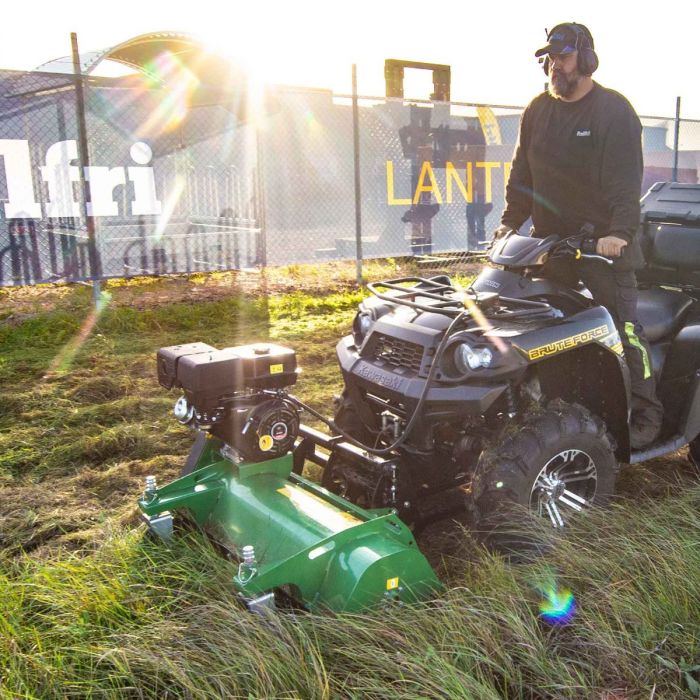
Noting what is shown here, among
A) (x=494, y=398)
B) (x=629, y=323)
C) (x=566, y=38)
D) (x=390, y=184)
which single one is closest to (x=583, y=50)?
(x=566, y=38)

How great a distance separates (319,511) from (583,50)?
2.33 metres

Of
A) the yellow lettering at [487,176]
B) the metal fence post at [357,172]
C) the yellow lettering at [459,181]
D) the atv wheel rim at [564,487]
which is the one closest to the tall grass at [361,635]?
the atv wheel rim at [564,487]

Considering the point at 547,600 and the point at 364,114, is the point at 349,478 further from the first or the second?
the point at 364,114

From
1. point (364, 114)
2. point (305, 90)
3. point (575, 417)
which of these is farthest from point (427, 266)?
point (575, 417)

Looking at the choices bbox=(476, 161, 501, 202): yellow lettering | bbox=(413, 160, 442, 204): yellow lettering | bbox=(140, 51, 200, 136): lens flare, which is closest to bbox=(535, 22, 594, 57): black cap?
bbox=(413, 160, 442, 204): yellow lettering

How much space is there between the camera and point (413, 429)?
3.25 metres

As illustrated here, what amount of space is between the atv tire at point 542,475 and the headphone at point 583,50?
4.99ft

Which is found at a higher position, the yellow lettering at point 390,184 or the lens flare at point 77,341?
the yellow lettering at point 390,184

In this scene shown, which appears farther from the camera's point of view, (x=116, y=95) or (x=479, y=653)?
(x=116, y=95)

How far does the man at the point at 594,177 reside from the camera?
370 cm

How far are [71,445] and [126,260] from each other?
4.75m

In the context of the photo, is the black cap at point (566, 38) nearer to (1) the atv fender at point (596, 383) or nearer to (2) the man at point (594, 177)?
(2) the man at point (594, 177)

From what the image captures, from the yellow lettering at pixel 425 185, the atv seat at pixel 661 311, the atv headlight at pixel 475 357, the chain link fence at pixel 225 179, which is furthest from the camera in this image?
the yellow lettering at pixel 425 185

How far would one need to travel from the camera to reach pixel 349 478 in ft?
11.7
